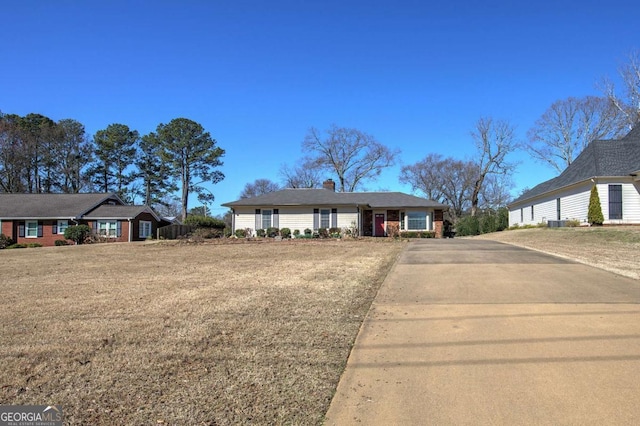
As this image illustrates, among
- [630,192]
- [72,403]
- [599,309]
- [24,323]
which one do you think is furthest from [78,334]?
[630,192]

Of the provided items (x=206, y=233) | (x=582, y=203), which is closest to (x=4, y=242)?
(x=206, y=233)

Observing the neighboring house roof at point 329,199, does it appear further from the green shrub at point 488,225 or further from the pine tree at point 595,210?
the pine tree at point 595,210

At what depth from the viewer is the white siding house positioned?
2359 centimetres

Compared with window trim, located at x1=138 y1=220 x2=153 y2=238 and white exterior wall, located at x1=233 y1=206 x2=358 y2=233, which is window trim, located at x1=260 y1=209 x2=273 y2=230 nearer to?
white exterior wall, located at x1=233 y1=206 x2=358 y2=233

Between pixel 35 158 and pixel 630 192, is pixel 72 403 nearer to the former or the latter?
pixel 630 192

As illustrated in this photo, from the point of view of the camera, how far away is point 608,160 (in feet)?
81.8

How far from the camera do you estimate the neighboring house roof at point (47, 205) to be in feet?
115

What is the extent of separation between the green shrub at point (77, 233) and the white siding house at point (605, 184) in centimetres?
3454

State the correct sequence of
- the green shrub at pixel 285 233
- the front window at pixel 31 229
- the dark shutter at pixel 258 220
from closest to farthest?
the green shrub at pixel 285 233 → the dark shutter at pixel 258 220 → the front window at pixel 31 229

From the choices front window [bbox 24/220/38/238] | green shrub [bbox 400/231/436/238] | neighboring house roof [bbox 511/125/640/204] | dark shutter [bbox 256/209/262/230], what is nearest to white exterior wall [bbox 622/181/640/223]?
neighboring house roof [bbox 511/125/640/204]

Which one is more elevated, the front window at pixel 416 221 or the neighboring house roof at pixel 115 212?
the neighboring house roof at pixel 115 212

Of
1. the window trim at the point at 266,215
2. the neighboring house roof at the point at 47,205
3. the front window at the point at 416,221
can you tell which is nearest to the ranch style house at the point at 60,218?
the neighboring house roof at the point at 47,205

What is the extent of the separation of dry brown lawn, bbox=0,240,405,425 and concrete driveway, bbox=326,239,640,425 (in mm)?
384

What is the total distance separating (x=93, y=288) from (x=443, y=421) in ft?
24.8
